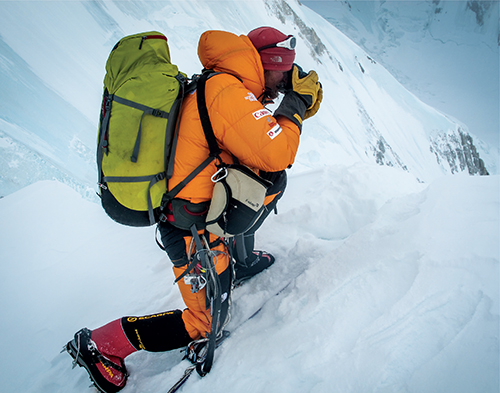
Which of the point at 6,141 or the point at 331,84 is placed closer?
the point at 6,141

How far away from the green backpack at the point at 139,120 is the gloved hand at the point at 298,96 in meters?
0.53

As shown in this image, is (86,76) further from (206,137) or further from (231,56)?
(206,137)

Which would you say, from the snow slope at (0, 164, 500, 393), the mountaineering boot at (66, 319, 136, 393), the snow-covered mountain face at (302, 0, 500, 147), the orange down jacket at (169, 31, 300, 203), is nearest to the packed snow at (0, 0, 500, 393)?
the snow slope at (0, 164, 500, 393)

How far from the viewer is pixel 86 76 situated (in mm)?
4418

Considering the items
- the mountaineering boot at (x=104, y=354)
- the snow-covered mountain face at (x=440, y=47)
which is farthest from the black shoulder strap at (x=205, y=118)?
the snow-covered mountain face at (x=440, y=47)

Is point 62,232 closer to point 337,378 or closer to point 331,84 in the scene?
point 337,378

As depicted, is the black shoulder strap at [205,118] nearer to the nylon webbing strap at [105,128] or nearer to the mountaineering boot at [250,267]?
the nylon webbing strap at [105,128]

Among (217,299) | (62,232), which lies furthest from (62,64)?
(217,299)

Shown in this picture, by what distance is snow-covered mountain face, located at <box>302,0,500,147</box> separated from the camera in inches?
1350

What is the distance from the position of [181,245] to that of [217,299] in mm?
365

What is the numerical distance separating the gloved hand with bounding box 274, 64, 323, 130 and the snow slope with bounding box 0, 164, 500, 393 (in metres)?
0.84

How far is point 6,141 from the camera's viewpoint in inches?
110

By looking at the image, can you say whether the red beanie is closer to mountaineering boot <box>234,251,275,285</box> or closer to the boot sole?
mountaineering boot <box>234,251,275,285</box>

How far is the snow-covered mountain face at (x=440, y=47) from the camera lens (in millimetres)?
34281
